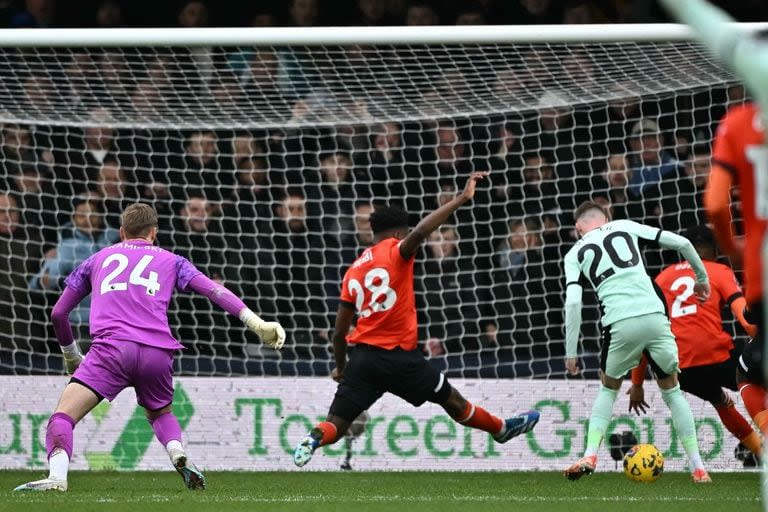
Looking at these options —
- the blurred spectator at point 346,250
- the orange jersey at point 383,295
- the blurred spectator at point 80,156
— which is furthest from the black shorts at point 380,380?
the blurred spectator at point 80,156

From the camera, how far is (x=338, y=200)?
35.2ft

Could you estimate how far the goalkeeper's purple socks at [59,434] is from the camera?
6.97 m

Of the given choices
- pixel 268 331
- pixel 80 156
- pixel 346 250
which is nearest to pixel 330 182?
pixel 346 250

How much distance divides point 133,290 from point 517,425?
120 inches

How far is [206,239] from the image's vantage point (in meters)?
11.3

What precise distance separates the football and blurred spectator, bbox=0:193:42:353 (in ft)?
17.7

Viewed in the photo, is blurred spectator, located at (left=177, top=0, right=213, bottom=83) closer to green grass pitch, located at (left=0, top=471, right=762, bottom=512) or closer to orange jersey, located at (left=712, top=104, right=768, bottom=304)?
green grass pitch, located at (left=0, top=471, right=762, bottom=512)

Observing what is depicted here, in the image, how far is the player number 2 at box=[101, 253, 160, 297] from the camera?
7344 mm

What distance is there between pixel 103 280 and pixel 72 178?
4514 mm

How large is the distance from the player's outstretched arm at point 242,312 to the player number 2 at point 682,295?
344 cm

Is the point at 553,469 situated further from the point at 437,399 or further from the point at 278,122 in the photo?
the point at 278,122

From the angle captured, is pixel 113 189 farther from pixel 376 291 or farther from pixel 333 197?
pixel 376 291

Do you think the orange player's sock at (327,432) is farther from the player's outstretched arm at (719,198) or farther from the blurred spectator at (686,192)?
the player's outstretched arm at (719,198)

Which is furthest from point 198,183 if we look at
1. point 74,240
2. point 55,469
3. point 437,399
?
point 55,469
